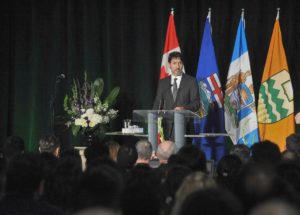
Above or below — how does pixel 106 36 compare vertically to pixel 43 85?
above

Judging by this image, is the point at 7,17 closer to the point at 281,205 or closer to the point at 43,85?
the point at 43,85

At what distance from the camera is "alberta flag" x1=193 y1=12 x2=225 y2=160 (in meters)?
9.05

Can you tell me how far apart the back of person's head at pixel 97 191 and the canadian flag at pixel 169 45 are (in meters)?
6.68

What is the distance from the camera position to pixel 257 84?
971 centimetres

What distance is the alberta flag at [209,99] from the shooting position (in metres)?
9.05

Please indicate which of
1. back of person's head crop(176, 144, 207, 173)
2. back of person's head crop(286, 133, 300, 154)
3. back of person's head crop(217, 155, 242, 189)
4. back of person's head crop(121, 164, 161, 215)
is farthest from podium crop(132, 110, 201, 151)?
back of person's head crop(121, 164, 161, 215)

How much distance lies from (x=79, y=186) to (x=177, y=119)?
14.8 ft

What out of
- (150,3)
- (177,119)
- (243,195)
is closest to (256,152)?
(243,195)

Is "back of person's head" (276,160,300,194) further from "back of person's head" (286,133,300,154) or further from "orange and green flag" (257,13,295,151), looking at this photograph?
"orange and green flag" (257,13,295,151)

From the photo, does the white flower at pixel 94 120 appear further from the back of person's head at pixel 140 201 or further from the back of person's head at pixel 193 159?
the back of person's head at pixel 140 201

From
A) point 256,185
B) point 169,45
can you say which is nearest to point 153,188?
point 256,185

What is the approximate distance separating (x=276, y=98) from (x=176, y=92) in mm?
1727

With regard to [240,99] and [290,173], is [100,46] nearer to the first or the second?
[240,99]

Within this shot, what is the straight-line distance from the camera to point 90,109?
883 centimetres
